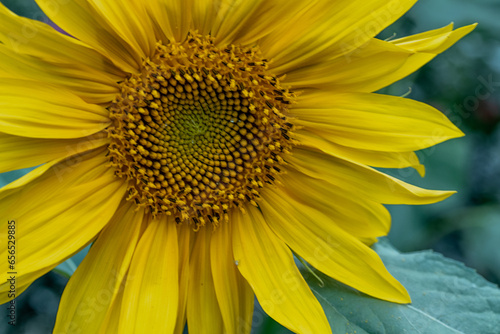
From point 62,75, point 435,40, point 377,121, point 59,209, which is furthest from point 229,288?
point 435,40

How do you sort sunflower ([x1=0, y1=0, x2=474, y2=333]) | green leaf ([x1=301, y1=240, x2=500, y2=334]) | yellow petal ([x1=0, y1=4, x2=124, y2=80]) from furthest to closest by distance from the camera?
green leaf ([x1=301, y1=240, x2=500, y2=334]), sunflower ([x1=0, y1=0, x2=474, y2=333]), yellow petal ([x1=0, y1=4, x2=124, y2=80])

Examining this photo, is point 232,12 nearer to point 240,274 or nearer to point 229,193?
point 229,193

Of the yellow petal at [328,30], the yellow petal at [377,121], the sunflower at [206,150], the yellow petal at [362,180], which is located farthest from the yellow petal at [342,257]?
the yellow petal at [328,30]

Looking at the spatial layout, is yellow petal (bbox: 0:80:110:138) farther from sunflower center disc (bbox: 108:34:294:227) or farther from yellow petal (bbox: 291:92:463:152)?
yellow petal (bbox: 291:92:463:152)

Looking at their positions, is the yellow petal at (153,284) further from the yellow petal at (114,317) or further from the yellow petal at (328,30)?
the yellow petal at (328,30)

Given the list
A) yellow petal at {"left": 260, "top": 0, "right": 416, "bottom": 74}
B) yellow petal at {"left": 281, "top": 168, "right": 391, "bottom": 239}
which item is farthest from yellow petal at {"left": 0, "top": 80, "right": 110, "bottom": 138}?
yellow petal at {"left": 281, "top": 168, "right": 391, "bottom": 239}

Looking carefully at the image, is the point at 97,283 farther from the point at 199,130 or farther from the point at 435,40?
the point at 435,40
